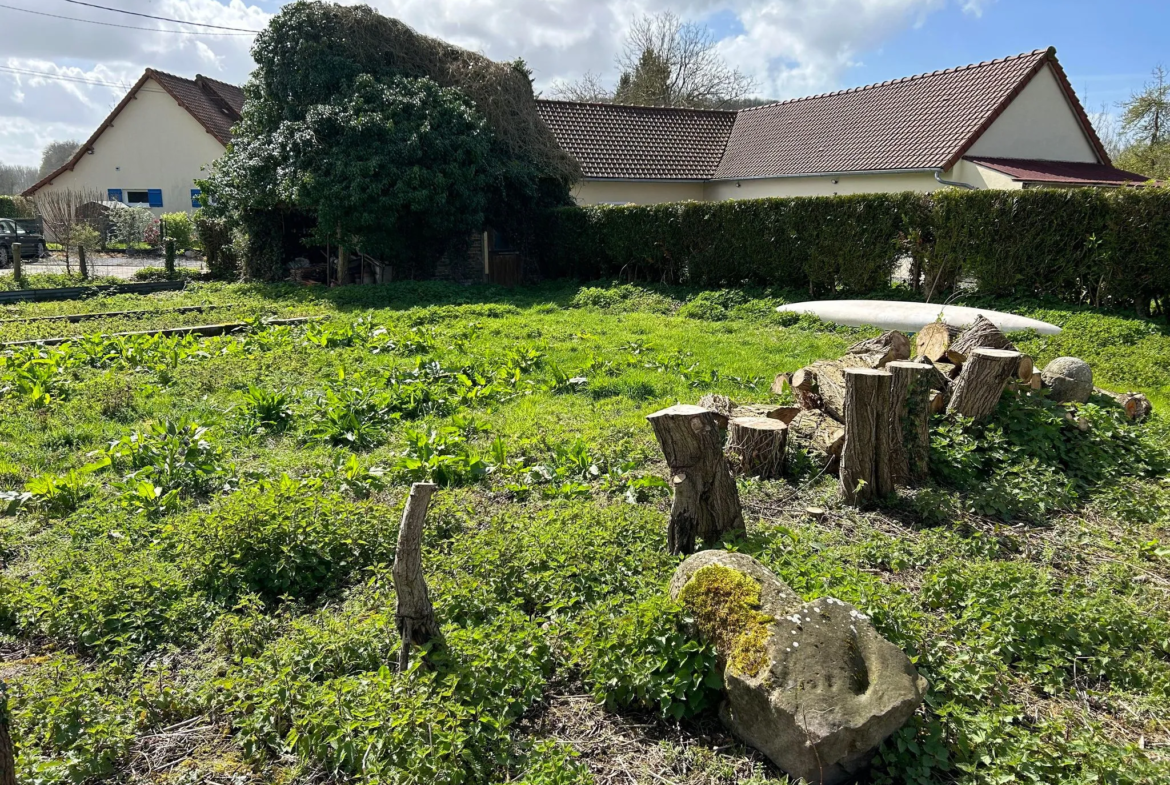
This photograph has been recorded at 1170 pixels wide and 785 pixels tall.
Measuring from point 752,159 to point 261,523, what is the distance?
80.3 feet

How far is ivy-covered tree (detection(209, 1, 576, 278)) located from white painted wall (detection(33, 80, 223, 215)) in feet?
46.8

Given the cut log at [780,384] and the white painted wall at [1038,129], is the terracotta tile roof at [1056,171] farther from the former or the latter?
the cut log at [780,384]

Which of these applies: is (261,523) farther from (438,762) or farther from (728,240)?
(728,240)

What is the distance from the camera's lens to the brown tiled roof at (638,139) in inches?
988

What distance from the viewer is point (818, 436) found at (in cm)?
624

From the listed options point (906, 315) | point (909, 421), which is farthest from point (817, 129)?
point (909, 421)

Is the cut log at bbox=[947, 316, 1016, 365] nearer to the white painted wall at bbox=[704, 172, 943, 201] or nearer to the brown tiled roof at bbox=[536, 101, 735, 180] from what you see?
the white painted wall at bbox=[704, 172, 943, 201]

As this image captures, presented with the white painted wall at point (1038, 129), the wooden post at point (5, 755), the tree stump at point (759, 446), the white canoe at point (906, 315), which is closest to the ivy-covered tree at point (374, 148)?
the white canoe at point (906, 315)

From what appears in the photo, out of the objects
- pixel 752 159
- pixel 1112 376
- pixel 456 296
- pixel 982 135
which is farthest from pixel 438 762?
pixel 752 159

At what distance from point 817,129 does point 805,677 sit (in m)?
25.3

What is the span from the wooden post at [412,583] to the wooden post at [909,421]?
12.1 feet

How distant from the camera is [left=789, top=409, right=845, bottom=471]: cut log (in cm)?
608

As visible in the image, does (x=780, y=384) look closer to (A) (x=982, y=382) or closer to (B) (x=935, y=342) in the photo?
(B) (x=935, y=342)

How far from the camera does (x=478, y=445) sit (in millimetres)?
6984
